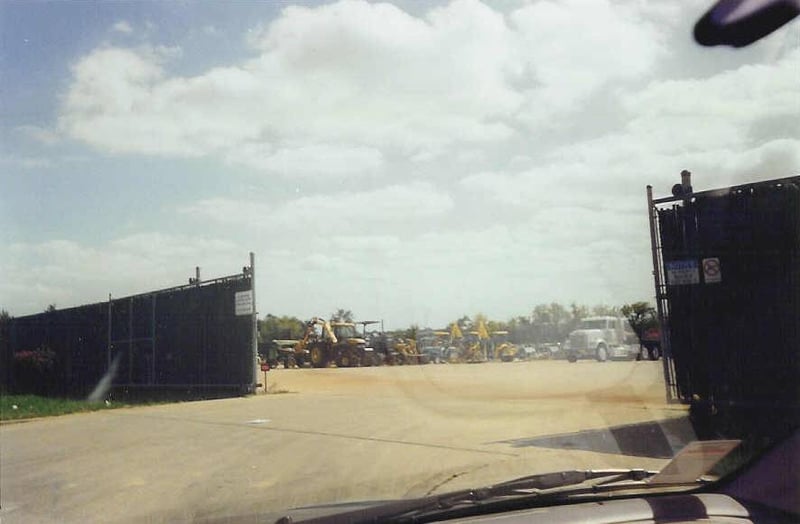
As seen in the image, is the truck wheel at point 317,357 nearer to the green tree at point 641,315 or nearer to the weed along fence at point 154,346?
the weed along fence at point 154,346

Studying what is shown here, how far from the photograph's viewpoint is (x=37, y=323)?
554 inches

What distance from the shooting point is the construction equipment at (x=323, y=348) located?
2175cm

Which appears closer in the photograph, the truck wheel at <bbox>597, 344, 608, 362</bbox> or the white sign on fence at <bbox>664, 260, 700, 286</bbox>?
the white sign on fence at <bbox>664, 260, 700, 286</bbox>

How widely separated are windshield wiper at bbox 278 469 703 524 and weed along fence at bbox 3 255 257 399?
37.9 feet

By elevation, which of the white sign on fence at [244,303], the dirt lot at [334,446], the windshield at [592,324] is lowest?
the dirt lot at [334,446]

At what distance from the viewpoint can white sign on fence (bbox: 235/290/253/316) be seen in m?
15.0

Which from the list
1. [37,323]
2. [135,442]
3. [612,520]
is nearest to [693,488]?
[612,520]

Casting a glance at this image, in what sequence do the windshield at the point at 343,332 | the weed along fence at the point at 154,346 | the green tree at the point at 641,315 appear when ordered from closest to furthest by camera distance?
the green tree at the point at 641,315, the weed along fence at the point at 154,346, the windshield at the point at 343,332

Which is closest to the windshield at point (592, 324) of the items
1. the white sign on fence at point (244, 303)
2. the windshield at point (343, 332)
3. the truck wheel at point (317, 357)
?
the white sign on fence at point (244, 303)

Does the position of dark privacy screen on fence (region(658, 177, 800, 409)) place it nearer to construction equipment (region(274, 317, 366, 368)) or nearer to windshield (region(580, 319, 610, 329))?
windshield (region(580, 319, 610, 329))

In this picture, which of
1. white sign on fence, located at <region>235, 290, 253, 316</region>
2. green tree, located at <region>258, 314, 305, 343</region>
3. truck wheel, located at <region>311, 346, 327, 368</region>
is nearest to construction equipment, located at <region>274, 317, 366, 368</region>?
truck wheel, located at <region>311, 346, 327, 368</region>

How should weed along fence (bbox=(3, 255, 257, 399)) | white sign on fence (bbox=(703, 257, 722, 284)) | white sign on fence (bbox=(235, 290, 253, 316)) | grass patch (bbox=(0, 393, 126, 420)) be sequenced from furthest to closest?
1. weed along fence (bbox=(3, 255, 257, 399))
2. white sign on fence (bbox=(235, 290, 253, 316))
3. grass patch (bbox=(0, 393, 126, 420))
4. white sign on fence (bbox=(703, 257, 722, 284))

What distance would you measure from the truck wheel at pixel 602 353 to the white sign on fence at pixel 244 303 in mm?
6239

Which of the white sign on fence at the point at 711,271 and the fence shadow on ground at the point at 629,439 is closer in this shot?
the fence shadow on ground at the point at 629,439
